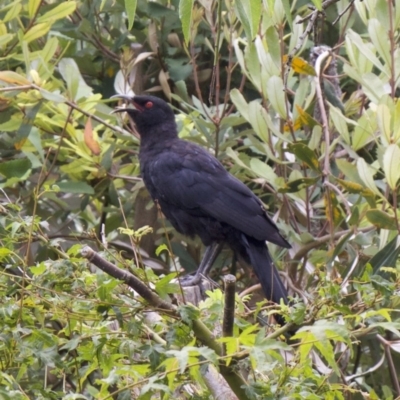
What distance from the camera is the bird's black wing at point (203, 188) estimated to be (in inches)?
198

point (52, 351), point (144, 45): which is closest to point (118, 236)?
point (144, 45)

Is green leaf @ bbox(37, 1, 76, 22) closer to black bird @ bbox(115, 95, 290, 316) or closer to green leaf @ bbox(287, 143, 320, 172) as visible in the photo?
black bird @ bbox(115, 95, 290, 316)

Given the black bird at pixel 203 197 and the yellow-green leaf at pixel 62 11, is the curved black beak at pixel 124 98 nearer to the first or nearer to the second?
the black bird at pixel 203 197

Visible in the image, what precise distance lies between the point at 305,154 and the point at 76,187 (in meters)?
1.37

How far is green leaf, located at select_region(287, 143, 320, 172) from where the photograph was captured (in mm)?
4172

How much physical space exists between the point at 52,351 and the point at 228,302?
0.52m

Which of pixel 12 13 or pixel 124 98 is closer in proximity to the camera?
pixel 12 13

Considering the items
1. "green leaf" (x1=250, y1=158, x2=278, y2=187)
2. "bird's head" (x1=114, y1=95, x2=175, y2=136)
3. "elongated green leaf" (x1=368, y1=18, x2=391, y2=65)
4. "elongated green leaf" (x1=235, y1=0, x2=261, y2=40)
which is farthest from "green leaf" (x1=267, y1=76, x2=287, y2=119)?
"elongated green leaf" (x1=235, y1=0, x2=261, y2=40)

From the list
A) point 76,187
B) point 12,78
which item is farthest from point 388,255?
point 12,78

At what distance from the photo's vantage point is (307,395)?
6.84 feet

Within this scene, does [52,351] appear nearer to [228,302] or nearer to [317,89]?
[228,302]

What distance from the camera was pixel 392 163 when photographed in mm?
3637

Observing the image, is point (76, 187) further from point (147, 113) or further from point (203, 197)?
point (147, 113)

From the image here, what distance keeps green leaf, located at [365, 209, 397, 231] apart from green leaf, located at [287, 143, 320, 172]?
51cm
